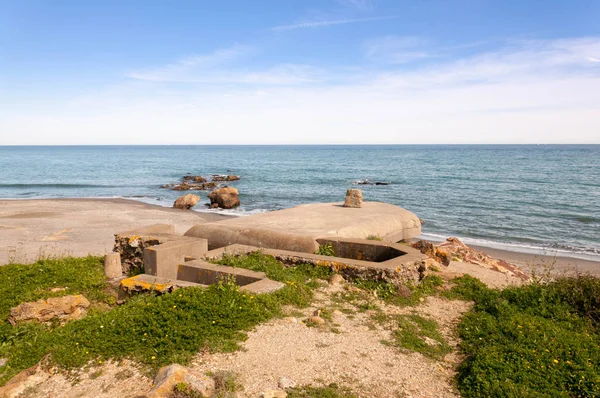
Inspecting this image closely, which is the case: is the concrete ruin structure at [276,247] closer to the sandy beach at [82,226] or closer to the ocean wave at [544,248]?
the sandy beach at [82,226]

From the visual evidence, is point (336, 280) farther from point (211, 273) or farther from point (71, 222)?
point (71, 222)

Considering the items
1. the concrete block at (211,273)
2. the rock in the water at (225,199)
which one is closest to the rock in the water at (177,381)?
the concrete block at (211,273)

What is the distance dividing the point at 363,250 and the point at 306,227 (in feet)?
7.43

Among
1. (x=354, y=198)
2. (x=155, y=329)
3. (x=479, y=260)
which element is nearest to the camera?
(x=155, y=329)

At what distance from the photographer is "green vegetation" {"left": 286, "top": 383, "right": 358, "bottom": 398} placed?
482 cm

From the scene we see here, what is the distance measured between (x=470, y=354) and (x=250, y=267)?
4.79 metres

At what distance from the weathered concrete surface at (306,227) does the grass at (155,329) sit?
2946 mm

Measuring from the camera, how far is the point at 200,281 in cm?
885

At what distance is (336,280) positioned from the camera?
898 cm

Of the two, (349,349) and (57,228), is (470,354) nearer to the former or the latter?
(349,349)

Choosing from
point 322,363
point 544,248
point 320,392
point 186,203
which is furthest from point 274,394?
point 186,203

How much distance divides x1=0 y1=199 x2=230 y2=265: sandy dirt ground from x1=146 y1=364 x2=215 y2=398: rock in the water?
984 cm

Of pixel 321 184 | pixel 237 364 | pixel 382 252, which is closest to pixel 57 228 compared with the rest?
pixel 382 252

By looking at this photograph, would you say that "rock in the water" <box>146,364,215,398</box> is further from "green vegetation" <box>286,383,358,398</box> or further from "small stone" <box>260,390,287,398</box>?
"green vegetation" <box>286,383,358,398</box>
